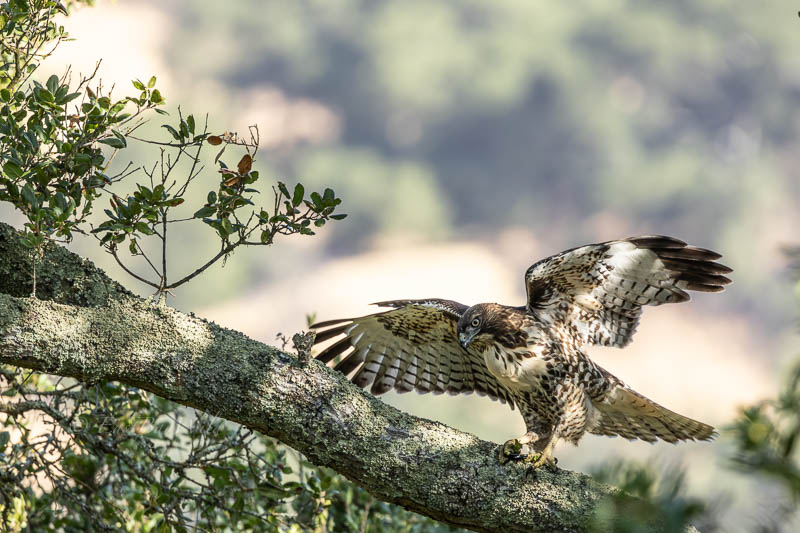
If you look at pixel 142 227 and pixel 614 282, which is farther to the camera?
pixel 614 282

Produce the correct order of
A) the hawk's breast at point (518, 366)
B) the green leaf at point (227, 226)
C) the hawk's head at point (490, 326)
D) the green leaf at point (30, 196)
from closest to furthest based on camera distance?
the green leaf at point (30, 196), the green leaf at point (227, 226), the hawk's breast at point (518, 366), the hawk's head at point (490, 326)

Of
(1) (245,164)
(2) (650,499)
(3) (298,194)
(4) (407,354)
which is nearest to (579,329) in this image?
(4) (407,354)

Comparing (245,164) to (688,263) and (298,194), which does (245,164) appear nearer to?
(298,194)

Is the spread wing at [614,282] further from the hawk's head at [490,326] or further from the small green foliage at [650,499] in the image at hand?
the small green foliage at [650,499]

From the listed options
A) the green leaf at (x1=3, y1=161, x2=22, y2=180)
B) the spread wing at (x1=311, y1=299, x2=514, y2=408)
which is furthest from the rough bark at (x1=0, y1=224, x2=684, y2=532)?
the spread wing at (x1=311, y1=299, x2=514, y2=408)

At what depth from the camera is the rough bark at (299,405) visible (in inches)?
109

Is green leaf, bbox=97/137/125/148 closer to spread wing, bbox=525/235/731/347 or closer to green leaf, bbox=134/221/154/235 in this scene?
green leaf, bbox=134/221/154/235

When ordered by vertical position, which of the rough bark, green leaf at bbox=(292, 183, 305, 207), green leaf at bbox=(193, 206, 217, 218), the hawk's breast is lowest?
the rough bark

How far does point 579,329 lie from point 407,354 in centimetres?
112

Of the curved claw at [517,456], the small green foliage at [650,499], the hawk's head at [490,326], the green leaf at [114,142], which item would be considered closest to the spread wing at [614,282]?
the hawk's head at [490,326]

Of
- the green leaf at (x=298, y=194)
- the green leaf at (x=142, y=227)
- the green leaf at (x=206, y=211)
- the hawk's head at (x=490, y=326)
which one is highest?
the green leaf at (x=298, y=194)

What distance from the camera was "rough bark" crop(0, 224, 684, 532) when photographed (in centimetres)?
276

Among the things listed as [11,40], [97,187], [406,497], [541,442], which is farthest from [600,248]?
[11,40]

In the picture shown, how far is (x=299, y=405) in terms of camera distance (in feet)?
9.35
